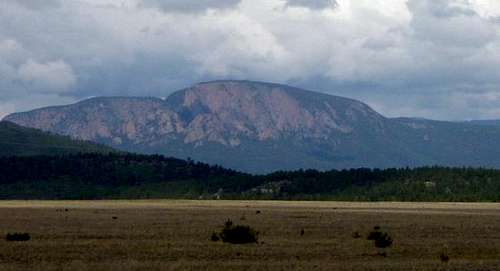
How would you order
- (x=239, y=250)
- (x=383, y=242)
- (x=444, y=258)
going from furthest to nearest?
(x=383, y=242), (x=239, y=250), (x=444, y=258)

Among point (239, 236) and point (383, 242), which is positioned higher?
point (239, 236)

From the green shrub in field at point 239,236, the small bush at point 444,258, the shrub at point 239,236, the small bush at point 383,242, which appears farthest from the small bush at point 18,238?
the small bush at point 444,258

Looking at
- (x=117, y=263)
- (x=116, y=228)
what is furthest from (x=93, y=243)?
(x=116, y=228)

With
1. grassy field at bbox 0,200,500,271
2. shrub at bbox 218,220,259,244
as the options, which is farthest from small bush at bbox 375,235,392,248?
shrub at bbox 218,220,259,244

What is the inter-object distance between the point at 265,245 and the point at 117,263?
41.4 feet

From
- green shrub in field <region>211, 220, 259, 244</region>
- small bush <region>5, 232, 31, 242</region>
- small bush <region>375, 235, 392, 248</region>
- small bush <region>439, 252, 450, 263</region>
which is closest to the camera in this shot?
small bush <region>439, 252, 450, 263</region>

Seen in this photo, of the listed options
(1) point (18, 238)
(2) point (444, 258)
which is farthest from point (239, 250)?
(1) point (18, 238)

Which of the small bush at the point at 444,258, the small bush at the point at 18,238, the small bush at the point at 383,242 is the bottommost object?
the small bush at the point at 444,258

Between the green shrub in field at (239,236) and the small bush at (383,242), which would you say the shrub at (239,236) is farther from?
the small bush at (383,242)

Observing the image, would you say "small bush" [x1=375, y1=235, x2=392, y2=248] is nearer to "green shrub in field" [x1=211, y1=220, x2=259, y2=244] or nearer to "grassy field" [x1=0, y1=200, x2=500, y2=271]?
"grassy field" [x1=0, y1=200, x2=500, y2=271]

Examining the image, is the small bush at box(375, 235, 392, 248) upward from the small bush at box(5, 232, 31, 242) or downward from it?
downward

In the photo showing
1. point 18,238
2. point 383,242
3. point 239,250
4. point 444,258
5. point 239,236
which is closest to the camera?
point 444,258

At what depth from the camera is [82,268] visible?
40750 mm

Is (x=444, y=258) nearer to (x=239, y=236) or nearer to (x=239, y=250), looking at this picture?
(x=239, y=250)
